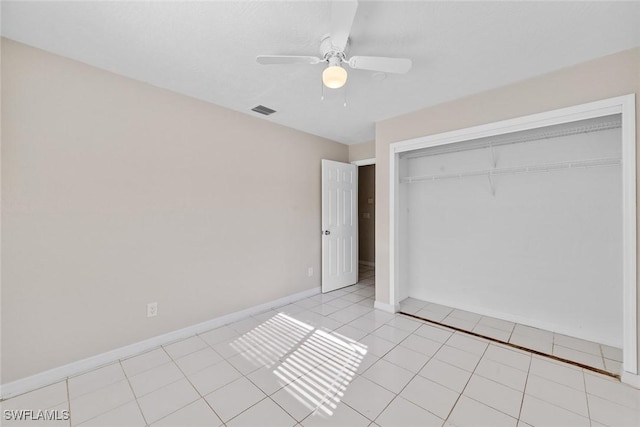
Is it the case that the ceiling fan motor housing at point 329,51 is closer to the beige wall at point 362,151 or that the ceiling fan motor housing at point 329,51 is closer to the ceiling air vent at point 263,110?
the ceiling air vent at point 263,110

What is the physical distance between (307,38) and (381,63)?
0.55m

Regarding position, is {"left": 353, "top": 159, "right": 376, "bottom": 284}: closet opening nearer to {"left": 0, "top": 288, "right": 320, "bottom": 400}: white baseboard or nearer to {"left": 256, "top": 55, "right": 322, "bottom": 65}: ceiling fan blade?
{"left": 0, "top": 288, "right": 320, "bottom": 400}: white baseboard

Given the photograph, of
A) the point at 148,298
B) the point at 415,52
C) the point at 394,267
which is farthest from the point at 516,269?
the point at 148,298

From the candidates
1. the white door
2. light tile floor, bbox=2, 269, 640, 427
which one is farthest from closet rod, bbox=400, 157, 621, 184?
light tile floor, bbox=2, 269, 640, 427

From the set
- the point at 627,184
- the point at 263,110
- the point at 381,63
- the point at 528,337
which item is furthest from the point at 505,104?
the point at 263,110

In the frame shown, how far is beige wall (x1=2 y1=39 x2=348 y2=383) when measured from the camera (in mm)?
1895

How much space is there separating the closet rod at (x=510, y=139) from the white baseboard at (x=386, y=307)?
2039mm

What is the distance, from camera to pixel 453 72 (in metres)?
2.29

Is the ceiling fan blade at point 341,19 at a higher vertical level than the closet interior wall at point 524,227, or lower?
higher

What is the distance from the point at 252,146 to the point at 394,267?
2.37 m

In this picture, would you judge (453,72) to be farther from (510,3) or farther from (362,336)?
(362,336)

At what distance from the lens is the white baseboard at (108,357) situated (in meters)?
1.86

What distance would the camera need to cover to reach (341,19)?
57.5 inches

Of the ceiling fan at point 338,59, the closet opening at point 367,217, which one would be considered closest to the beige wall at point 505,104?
the ceiling fan at point 338,59
